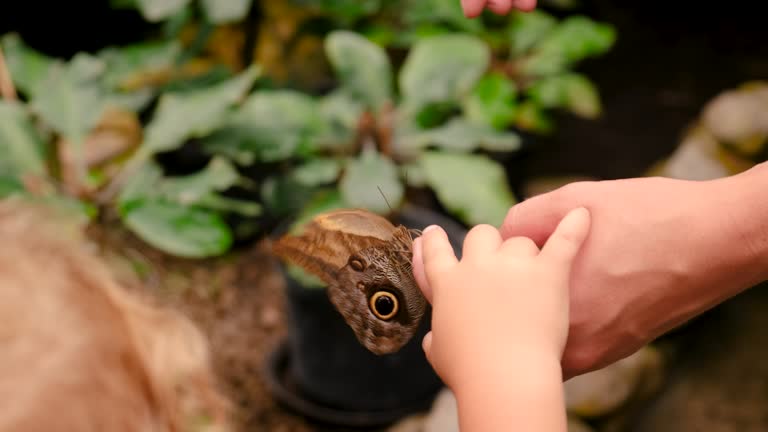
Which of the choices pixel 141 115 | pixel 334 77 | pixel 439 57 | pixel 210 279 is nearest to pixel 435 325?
pixel 439 57

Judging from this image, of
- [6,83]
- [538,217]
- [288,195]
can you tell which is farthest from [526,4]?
[6,83]

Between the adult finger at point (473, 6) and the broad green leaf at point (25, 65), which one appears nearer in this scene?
the adult finger at point (473, 6)

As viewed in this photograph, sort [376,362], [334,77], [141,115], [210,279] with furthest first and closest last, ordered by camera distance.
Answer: [334,77] → [210,279] → [141,115] → [376,362]

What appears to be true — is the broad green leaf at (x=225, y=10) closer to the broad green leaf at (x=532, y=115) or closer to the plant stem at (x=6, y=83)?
the plant stem at (x=6, y=83)

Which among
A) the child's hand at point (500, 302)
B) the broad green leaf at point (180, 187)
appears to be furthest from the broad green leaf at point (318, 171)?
the child's hand at point (500, 302)

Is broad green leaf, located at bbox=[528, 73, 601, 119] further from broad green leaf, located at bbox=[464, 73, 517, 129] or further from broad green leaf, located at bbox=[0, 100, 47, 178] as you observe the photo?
broad green leaf, located at bbox=[0, 100, 47, 178]

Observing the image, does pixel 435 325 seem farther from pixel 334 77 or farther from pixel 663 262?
pixel 334 77

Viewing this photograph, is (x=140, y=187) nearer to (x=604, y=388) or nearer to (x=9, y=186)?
(x=9, y=186)
